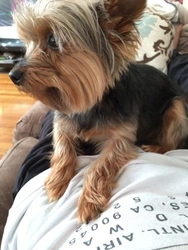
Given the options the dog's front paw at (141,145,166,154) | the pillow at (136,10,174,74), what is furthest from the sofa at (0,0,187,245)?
the dog's front paw at (141,145,166,154)

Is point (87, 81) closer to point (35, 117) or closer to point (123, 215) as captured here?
point (123, 215)

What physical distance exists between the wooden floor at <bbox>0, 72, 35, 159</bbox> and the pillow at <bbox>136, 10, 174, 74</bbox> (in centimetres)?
123

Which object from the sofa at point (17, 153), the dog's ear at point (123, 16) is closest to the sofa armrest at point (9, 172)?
the sofa at point (17, 153)

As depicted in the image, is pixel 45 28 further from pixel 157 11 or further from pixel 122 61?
pixel 157 11

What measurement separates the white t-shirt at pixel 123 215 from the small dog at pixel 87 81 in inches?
2.1

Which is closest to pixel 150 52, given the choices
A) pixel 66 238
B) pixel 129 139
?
pixel 129 139

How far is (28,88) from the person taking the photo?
1034 mm

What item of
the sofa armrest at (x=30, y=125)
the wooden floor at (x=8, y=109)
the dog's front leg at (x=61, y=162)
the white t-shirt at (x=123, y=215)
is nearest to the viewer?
the white t-shirt at (x=123, y=215)

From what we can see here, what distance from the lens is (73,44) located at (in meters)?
1.01

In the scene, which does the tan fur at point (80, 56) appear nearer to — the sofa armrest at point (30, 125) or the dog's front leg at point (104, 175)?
the dog's front leg at point (104, 175)

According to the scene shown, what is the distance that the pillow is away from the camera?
193 cm

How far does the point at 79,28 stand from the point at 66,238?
64 centimetres

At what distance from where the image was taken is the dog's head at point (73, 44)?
3.34 feet

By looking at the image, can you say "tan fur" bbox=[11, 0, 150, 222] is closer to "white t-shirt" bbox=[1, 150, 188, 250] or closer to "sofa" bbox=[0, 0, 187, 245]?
"white t-shirt" bbox=[1, 150, 188, 250]
